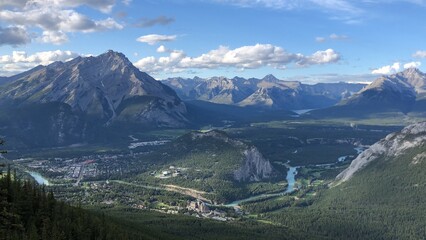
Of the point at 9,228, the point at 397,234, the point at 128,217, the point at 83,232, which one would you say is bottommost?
the point at 397,234

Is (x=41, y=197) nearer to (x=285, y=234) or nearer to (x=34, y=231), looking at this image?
(x=34, y=231)

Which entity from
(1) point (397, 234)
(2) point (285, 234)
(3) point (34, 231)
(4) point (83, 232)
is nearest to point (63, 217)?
(4) point (83, 232)

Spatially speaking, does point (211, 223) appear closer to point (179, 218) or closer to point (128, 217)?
point (179, 218)

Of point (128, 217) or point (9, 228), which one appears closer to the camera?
point (9, 228)

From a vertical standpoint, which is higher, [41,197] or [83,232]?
[41,197]

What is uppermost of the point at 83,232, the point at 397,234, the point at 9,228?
the point at 9,228

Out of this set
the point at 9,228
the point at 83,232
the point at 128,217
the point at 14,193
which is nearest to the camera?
the point at 9,228

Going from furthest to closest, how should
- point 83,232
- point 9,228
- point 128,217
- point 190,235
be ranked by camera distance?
point 128,217
point 190,235
point 83,232
point 9,228

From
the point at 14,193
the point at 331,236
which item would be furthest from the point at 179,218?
the point at 14,193

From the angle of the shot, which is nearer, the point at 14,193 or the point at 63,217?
the point at 14,193
